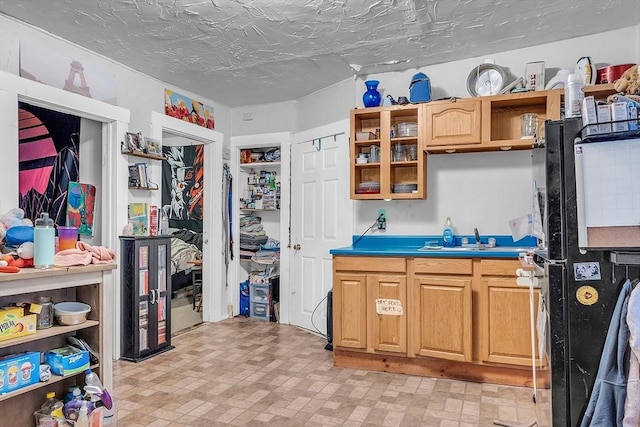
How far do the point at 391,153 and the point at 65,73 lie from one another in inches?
102

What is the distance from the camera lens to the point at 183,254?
5566 mm

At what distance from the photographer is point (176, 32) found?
3037mm

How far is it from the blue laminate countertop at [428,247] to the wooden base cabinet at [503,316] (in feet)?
0.40

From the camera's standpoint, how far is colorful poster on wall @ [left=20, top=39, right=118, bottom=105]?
2.94m

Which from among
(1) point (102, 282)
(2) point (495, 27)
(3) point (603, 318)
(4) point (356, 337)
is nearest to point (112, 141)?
(1) point (102, 282)

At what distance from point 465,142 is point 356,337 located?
177 centimetres

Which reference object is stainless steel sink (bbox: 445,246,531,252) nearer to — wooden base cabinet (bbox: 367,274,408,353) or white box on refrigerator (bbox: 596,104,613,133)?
wooden base cabinet (bbox: 367,274,408,353)

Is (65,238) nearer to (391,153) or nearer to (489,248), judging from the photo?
(391,153)

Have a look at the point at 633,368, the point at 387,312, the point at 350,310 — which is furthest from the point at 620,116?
the point at 350,310

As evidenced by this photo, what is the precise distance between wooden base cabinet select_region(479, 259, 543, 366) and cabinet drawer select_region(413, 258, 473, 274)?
11 cm

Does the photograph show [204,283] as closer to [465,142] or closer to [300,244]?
[300,244]

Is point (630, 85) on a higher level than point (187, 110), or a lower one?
lower

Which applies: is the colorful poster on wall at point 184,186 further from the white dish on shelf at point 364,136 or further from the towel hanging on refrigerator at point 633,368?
the towel hanging on refrigerator at point 633,368

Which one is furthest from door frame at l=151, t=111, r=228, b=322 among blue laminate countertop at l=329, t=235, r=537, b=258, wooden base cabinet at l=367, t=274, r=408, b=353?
wooden base cabinet at l=367, t=274, r=408, b=353
